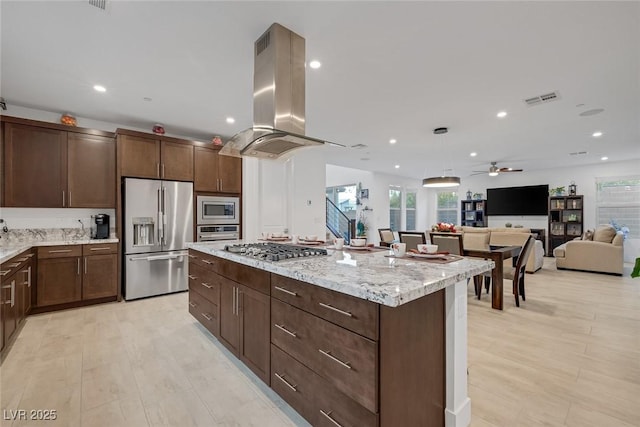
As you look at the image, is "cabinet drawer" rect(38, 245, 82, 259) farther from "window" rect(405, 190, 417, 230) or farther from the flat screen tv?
the flat screen tv

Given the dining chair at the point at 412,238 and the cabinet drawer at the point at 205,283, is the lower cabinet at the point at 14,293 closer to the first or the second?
the cabinet drawer at the point at 205,283

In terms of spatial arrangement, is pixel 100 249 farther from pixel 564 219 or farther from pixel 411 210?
pixel 564 219

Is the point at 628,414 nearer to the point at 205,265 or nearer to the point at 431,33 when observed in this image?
the point at 431,33

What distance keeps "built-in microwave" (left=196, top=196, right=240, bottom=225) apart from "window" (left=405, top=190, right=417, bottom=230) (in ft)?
24.4

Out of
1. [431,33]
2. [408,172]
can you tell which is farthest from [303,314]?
[408,172]

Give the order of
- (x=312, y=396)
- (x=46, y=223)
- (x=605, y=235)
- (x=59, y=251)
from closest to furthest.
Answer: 1. (x=312, y=396)
2. (x=59, y=251)
3. (x=46, y=223)
4. (x=605, y=235)

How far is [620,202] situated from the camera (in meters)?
7.82

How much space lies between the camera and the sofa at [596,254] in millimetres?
5523

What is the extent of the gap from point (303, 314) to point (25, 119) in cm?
444

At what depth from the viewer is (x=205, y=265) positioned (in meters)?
2.79

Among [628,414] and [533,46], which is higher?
[533,46]

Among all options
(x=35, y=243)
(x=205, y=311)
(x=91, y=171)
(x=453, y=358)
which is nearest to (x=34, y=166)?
(x=91, y=171)

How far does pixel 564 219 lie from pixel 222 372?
10344 millimetres

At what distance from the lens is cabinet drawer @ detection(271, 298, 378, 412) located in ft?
3.93
